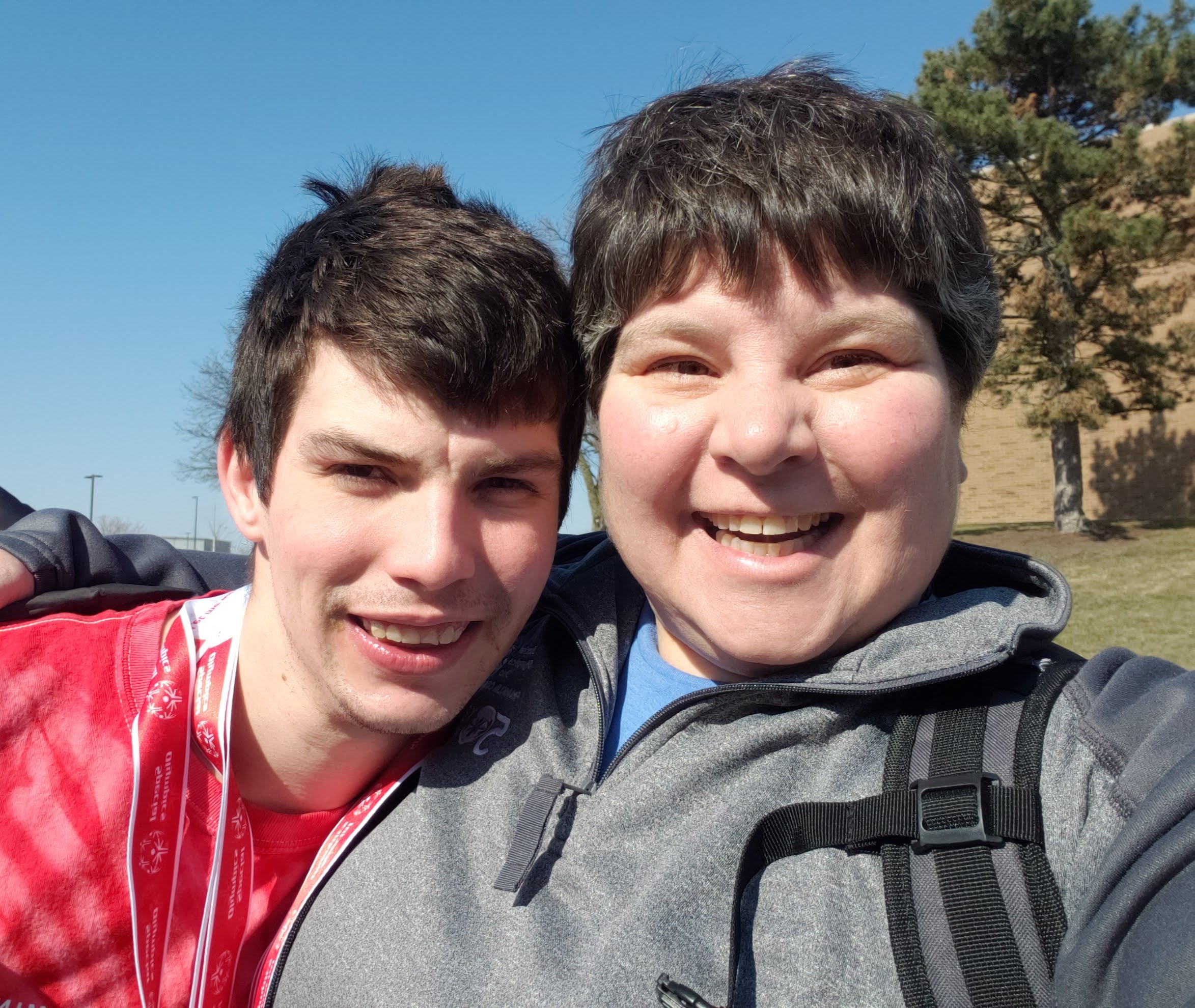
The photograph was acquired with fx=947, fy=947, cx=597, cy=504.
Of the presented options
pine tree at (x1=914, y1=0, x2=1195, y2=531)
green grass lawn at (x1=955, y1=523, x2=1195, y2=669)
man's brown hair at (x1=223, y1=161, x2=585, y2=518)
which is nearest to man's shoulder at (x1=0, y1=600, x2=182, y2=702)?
man's brown hair at (x1=223, y1=161, x2=585, y2=518)

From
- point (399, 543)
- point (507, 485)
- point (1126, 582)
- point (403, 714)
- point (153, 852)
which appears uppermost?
point (507, 485)

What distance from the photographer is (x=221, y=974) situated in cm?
176

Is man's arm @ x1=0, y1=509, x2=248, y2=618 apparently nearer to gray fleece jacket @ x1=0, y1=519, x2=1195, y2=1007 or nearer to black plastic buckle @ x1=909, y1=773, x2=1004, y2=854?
gray fleece jacket @ x1=0, y1=519, x2=1195, y2=1007

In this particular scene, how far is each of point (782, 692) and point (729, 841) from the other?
266 millimetres

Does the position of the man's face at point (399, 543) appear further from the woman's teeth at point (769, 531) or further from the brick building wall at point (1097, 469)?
the brick building wall at point (1097, 469)

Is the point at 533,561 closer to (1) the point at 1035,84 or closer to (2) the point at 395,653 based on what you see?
(2) the point at 395,653

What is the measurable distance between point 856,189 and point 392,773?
1.40m

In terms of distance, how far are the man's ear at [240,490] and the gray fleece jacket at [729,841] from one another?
65 centimetres

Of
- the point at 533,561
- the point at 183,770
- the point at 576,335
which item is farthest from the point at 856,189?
the point at 183,770

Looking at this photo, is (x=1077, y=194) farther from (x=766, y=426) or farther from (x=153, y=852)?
(x=153, y=852)

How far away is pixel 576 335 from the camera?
1.96m

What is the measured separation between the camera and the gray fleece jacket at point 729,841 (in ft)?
3.61

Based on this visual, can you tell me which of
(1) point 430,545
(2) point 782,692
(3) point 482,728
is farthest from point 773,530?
(3) point 482,728

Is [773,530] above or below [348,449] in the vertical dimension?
below
